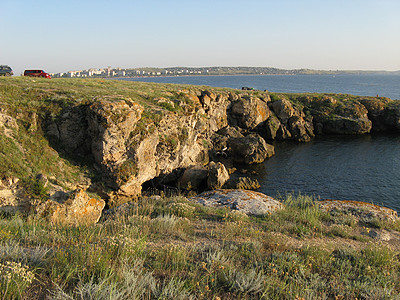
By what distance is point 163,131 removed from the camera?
2608 cm

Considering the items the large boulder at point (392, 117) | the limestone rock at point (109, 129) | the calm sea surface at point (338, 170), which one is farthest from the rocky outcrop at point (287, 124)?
the limestone rock at point (109, 129)

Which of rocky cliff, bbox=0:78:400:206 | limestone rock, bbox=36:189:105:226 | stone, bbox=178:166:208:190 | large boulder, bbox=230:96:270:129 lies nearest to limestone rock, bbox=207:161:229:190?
rocky cliff, bbox=0:78:400:206

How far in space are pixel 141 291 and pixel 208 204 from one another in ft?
31.1

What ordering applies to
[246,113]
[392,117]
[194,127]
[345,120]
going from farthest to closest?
[392,117] < [345,120] < [246,113] < [194,127]

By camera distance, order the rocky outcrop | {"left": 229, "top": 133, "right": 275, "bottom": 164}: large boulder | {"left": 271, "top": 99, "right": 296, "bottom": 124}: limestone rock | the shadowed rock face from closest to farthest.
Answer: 1. the shadowed rock face
2. {"left": 229, "top": 133, "right": 275, "bottom": 164}: large boulder
3. the rocky outcrop
4. {"left": 271, "top": 99, "right": 296, "bottom": 124}: limestone rock

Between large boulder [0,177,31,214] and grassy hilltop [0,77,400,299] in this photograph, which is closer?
grassy hilltop [0,77,400,299]

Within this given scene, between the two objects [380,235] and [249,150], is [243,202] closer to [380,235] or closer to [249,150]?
[380,235]

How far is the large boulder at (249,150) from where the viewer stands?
33.8 m

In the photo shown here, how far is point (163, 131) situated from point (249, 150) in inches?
529

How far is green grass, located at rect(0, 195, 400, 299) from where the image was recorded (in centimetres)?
406

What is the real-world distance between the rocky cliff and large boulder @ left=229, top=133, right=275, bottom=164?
0.14m

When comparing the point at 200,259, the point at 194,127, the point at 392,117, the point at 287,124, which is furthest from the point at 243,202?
the point at 392,117

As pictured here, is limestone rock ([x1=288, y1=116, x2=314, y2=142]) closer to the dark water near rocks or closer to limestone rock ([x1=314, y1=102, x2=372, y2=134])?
the dark water near rocks

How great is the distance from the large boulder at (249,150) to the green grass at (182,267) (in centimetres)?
2618
